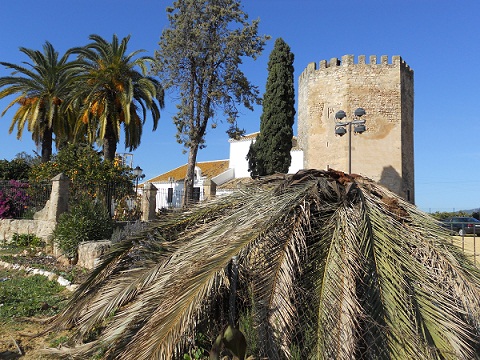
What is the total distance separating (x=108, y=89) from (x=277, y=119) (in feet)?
24.2

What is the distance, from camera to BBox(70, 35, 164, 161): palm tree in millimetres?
16156

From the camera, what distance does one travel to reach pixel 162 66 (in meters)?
17.7

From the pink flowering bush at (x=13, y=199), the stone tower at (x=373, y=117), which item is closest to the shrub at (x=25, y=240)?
the pink flowering bush at (x=13, y=199)

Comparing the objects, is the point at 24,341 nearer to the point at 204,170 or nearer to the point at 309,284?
the point at 309,284

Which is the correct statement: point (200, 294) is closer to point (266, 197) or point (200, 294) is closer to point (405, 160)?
point (266, 197)

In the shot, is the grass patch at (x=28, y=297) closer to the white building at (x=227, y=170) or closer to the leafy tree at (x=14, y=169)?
the white building at (x=227, y=170)

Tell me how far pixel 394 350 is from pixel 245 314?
2.33 ft

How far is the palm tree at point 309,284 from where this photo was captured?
1.48 meters

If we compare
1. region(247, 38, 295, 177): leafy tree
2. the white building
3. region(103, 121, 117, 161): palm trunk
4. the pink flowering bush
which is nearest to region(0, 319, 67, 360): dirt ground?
the pink flowering bush

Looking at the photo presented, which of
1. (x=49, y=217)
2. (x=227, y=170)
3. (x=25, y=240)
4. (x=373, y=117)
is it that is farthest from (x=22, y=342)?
(x=227, y=170)

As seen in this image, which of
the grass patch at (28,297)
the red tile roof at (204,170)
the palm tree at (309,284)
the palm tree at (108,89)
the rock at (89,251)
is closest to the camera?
the palm tree at (309,284)

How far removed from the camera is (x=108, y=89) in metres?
16.5

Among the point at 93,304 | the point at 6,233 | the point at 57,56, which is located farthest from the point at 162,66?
the point at 93,304

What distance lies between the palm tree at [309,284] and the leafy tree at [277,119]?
1615 cm
